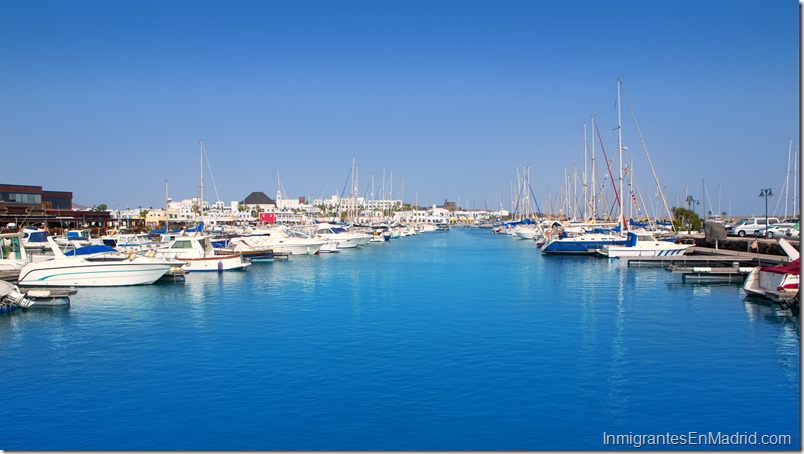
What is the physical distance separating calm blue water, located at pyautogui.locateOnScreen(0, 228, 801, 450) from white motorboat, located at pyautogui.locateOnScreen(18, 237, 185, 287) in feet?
8.31

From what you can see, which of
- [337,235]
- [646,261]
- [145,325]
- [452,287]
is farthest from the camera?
[337,235]

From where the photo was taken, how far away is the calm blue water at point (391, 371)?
15664mm

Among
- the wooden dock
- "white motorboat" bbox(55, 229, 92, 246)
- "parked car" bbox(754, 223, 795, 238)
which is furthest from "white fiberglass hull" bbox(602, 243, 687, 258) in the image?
"white motorboat" bbox(55, 229, 92, 246)

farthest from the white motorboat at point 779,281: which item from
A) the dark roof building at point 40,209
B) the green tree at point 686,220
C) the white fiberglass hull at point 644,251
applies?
the dark roof building at point 40,209

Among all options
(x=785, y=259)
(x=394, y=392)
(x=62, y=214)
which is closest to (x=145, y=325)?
(x=394, y=392)

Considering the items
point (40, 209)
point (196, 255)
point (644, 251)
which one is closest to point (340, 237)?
point (196, 255)

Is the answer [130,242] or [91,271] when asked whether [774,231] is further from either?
[130,242]

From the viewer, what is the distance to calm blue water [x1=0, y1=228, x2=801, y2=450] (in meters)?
15.7

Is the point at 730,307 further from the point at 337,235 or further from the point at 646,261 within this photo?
the point at 337,235

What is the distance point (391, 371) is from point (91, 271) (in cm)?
2787

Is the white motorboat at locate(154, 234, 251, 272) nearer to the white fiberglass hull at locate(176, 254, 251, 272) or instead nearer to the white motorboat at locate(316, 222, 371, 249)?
the white fiberglass hull at locate(176, 254, 251, 272)

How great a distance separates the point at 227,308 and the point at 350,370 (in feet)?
50.3

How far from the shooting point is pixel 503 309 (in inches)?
1346

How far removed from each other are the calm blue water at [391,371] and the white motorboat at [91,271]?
253 centimetres
